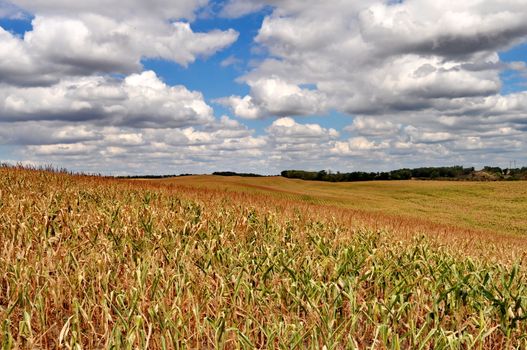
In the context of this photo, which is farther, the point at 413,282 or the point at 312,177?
the point at 312,177

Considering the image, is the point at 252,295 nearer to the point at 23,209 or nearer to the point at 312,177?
the point at 23,209

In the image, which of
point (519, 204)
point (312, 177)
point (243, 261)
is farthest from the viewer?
point (312, 177)

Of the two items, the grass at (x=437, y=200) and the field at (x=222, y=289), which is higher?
the field at (x=222, y=289)

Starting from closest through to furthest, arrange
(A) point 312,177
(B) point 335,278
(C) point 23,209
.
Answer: (B) point 335,278, (C) point 23,209, (A) point 312,177

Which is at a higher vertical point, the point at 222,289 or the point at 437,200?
the point at 222,289

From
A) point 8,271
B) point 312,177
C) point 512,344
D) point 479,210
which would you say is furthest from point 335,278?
point 312,177

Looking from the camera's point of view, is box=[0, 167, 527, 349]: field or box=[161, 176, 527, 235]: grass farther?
box=[161, 176, 527, 235]: grass

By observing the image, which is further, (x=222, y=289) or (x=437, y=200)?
(x=437, y=200)

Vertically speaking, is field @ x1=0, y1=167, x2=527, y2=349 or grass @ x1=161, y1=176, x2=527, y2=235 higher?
field @ x1=0, y1=167, x2=527, y2=349

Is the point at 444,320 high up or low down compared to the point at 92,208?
down

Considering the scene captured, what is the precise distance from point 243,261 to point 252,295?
1449 mm

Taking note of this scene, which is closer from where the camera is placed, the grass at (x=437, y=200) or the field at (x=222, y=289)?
the field at (x=222, y=289)

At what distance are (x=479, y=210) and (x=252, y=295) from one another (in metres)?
43.7

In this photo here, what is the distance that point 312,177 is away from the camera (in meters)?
93.6
